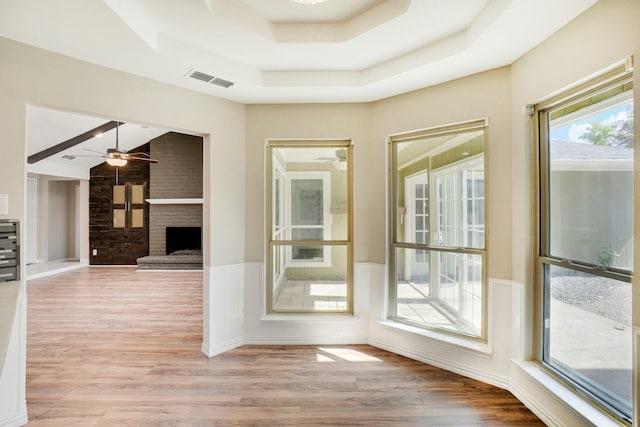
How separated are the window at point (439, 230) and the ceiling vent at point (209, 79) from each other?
1.62 m

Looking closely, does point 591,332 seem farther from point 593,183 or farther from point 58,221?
point 58,221

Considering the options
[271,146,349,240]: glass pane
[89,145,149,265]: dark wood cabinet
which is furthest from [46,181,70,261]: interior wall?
[271,146,349,240]: glass pane

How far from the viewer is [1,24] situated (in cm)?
176

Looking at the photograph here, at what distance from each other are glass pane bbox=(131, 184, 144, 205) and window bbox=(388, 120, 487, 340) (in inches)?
302

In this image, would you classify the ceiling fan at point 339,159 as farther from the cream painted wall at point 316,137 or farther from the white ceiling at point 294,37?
the white ceiling at point 294,37

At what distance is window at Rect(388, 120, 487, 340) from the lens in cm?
262

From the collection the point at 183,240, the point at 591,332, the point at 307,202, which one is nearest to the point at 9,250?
the point at 307,202

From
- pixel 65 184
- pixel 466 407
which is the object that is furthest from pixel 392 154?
pixel 65 184

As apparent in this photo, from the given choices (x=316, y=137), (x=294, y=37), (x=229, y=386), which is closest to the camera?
(x=294, y=37)

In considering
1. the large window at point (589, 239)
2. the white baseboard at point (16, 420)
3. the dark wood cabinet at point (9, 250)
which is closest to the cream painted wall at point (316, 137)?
the large window at point (589, 239)

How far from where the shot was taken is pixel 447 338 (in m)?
2.70

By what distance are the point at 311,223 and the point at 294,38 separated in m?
1.75

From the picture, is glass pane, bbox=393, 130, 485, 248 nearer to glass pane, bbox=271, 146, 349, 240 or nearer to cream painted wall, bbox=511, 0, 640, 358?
cream painted wall, bbox=511, 0, 640, 358

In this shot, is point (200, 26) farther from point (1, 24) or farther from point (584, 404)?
Answer: point (584, 404)
